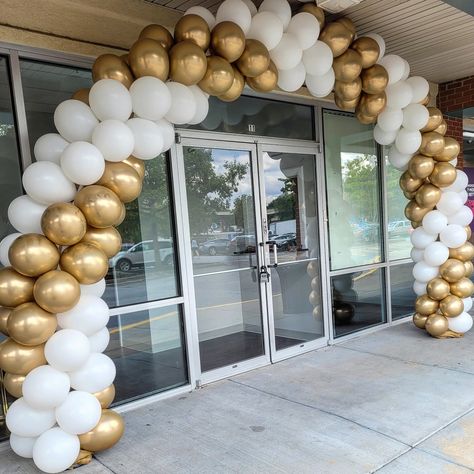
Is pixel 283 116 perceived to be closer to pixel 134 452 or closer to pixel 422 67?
pixel 422 67

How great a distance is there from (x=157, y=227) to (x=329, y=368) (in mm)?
1938

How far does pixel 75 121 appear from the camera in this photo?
8.20ft

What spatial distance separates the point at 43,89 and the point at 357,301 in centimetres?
382

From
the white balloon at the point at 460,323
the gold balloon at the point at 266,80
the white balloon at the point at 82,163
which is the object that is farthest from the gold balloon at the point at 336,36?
the white balloon at the point at 460,323

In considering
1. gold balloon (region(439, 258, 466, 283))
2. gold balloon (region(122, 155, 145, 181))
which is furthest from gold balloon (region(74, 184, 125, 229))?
gold balloon (region(439, 258, 466, 283))

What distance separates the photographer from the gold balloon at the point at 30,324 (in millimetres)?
2285

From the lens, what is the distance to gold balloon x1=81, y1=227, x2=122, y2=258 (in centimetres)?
250

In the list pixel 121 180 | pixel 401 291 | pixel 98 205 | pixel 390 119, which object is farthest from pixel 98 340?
pixel 401 291

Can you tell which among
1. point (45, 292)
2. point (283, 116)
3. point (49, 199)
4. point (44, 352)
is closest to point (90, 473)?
point (44, 352)

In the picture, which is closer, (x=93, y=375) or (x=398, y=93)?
(x=93, y=375)

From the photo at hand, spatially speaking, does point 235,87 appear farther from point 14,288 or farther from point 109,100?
point 14,288

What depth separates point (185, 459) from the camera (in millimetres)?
2580

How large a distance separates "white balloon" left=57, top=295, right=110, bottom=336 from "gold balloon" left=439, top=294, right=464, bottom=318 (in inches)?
133

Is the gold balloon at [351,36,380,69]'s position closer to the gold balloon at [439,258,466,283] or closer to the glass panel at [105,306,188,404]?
the gold balloon at [439,258,466,283]
